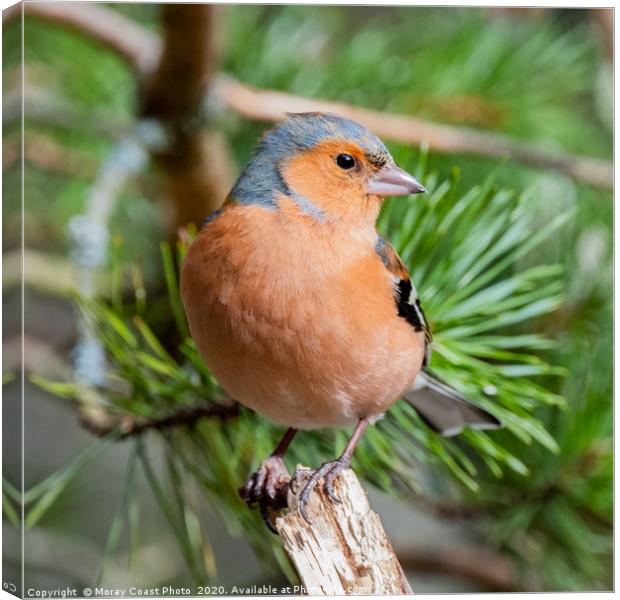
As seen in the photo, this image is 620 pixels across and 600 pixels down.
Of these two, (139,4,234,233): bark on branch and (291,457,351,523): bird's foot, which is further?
(139,4,234,233): bark on branch

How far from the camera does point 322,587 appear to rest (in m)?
1.48

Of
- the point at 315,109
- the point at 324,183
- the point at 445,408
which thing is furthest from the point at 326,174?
the point at 445,408

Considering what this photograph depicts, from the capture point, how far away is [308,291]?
139 cm

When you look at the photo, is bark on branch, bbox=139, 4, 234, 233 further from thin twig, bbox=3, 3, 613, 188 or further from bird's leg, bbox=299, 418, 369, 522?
bird's leg, bbox=299, 418, 369, 522

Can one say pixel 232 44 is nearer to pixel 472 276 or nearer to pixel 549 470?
pixel 472 276

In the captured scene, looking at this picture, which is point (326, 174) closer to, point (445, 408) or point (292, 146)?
point (292, 146)

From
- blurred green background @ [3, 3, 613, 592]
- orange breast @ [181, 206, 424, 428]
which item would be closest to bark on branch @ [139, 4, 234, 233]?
blurred green background @ [3, 3, 613, 592]

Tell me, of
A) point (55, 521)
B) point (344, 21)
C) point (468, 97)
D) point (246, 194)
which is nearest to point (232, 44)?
point (344, 21)

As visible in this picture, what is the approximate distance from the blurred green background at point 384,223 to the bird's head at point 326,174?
0.12 metres

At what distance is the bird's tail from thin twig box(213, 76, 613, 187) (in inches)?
17.7

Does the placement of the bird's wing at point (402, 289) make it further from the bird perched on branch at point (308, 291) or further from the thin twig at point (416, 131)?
the thin twig at point (416, 131)

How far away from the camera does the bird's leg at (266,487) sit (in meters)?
1.50

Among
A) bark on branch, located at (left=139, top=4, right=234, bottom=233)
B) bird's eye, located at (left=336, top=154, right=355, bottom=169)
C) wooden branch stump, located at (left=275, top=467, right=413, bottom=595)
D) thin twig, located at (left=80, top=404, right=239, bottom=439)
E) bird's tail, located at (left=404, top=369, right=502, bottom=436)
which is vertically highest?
bird's eye, located at (left=336, top=154, right=355, bottom=169)

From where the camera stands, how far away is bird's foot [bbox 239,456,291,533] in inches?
58.8
